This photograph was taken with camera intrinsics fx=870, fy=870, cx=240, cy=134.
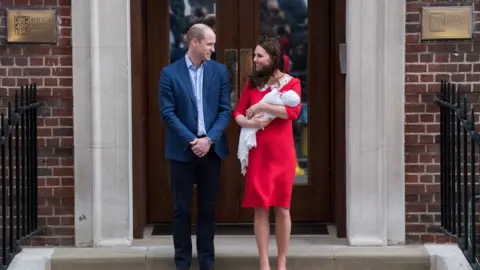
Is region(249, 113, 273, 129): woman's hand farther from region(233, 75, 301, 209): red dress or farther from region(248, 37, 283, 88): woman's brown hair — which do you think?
region(248, 37, 283, 88): woman's brown hair

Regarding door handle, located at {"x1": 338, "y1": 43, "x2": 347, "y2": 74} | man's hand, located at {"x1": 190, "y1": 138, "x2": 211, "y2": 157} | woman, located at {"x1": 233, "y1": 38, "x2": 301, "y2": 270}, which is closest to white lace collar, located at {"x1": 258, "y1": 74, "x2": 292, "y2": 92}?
woman, located at {"x1": 233, "y1": 38, "x2": 301, "y2": 270}

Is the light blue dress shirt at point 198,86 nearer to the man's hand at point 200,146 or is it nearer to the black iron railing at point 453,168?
the man's hand at point 200,146

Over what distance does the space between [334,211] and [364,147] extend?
3.01ft

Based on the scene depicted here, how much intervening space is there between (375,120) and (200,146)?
60.4 inches

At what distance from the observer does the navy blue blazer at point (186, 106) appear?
19.0 ft

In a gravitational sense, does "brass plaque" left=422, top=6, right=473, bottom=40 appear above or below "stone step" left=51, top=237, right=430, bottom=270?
above

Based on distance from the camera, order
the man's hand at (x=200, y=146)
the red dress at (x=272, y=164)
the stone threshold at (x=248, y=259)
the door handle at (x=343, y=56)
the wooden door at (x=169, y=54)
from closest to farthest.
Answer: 1. the man's hand at (x=200, y=146)
2. the red dress at (x=272, y=164)
3. the stone threshold at (x=248, y=259)
4. the door handle at (x=343, y=56)
5. the wooden door at (x=169, y=54)

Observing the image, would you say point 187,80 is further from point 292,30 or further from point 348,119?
point 292,30

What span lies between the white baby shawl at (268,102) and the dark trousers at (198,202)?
0.20 meters

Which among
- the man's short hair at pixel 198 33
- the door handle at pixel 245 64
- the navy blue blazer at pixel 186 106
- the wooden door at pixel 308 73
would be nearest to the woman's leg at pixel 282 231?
the navy blue blazer at pixel 186 106

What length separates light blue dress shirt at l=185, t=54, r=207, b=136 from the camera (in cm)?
586

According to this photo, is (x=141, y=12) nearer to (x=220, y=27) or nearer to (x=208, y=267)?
(x=220, y=27)

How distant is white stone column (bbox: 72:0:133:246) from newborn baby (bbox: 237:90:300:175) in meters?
1.10

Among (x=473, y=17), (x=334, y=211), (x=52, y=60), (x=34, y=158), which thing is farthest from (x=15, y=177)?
(x=473, y=17)
